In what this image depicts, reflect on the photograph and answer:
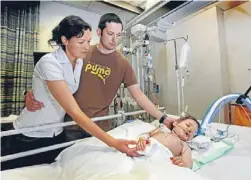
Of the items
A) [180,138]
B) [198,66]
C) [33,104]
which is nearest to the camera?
[33,104]

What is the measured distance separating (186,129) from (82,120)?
0.77m

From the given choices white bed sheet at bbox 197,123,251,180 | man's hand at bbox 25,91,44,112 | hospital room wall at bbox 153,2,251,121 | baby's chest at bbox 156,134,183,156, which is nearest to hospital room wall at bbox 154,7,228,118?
hospital room wall at bbox 153,2,251,121

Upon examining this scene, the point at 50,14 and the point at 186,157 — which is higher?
the point at 50,14

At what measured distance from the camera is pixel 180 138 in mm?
1281

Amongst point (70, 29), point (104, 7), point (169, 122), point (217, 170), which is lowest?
point (217, 170)

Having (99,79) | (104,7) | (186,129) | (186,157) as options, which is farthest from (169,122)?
(104,7)

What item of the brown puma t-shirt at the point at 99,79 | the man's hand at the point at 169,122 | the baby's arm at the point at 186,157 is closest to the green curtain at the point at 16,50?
the brown puma t-shirt at the point at 99,79

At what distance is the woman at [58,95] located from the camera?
903 millimetres

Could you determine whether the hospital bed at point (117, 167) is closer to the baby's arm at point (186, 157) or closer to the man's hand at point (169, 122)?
the baby's arm at point (186, 157)

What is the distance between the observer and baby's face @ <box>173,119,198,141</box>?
1.30 meters

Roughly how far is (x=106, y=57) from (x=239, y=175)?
3.72 ft

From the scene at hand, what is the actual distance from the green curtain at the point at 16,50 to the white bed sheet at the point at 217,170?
1.52 metres

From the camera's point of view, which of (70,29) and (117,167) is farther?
(70,29)

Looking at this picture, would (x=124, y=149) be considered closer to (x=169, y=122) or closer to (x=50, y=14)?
(x=169, y=122)
